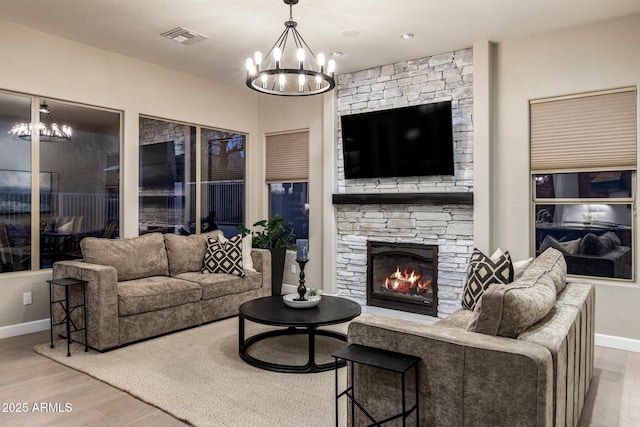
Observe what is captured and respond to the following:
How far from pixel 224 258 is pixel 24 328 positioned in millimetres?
2072

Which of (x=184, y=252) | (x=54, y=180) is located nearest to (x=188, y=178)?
(x=184, y=252)

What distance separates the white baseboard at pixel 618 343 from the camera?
397 cm

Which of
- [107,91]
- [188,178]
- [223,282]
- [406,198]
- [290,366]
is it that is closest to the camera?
[290,366]

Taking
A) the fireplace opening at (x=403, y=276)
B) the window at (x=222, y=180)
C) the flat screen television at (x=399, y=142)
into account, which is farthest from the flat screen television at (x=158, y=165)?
the fireplace opening at (x=403, y=276)

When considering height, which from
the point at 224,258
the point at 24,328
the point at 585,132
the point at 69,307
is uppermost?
the point at 585,132

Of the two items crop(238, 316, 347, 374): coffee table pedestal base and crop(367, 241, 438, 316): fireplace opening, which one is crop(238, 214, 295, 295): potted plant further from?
crop(238, 316, 347, 374): coffee table pedestal base

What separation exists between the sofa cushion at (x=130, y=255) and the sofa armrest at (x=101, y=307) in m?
0.44

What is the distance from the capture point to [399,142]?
516cm

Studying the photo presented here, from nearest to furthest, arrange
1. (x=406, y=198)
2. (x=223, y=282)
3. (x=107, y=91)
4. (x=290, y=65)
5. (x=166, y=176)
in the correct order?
(x=223, y=282) → (x=107, y=91) → (x=406, y=198) → (x=290, y=65) → (x=166, y=176)

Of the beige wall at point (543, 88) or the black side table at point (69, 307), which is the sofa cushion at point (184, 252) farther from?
the beige wall at point (543, 88)

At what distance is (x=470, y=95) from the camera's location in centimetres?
476

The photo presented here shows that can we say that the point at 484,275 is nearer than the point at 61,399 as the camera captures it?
No

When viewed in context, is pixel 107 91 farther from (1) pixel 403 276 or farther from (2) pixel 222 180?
(1) pixel 403 276

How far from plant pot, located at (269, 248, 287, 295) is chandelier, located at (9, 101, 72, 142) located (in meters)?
2.77
